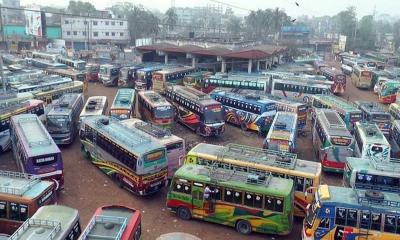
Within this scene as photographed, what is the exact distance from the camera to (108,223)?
10656 mm

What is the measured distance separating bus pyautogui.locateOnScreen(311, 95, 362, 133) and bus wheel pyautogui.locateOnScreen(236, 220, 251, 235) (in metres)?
14.2

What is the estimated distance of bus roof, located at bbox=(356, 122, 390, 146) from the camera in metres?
19.6

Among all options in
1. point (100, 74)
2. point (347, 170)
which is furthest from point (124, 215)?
point (100, 74)

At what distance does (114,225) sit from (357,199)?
8.06 metres

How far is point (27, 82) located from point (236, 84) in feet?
63.4

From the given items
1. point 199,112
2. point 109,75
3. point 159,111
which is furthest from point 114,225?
point 109,75

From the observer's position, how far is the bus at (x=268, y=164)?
1500 centimetres

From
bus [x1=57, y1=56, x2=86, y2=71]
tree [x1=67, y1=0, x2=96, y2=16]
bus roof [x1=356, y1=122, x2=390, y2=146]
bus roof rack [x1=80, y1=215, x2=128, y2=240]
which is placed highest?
tree [x1=67, y1=0, x2=96, y2=16]

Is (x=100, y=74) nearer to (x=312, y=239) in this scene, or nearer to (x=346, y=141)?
(x=346, y=141)

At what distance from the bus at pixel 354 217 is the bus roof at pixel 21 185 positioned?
9.77m

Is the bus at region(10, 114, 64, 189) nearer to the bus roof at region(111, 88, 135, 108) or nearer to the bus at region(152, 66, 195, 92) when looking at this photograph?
the bus roof at region(111, 88, 135, 108)

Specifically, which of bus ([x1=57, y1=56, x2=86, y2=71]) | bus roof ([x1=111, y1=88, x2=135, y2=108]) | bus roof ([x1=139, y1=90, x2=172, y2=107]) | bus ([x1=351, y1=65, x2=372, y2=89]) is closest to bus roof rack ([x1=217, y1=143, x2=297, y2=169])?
bus roof ([x1=139, y1=90, x2=172, y2=107])

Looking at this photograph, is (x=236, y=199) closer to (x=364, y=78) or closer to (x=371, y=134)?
(x=371, y=134)

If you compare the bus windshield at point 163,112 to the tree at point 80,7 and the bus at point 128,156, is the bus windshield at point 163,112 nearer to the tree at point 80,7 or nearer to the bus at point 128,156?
the bus at point 128,156
